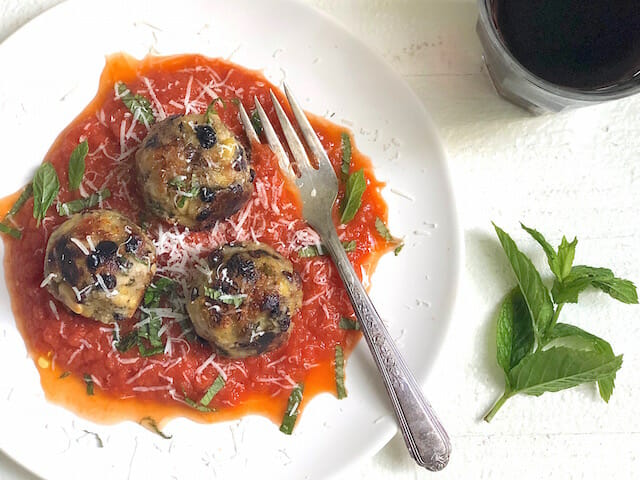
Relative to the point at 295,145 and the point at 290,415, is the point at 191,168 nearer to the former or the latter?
the point at 295,145

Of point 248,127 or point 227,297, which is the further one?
point 248,127

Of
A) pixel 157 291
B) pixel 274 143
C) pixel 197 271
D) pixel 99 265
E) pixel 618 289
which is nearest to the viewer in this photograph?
pixel 99 265

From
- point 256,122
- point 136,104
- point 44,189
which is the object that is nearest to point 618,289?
point 256,122

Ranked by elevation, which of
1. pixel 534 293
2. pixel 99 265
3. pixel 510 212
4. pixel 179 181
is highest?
pixel 179 181

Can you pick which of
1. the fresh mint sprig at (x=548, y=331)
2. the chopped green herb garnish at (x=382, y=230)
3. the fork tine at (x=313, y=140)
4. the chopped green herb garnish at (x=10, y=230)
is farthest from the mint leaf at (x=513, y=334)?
the chopped green herb garnish at (x=10, y=230)

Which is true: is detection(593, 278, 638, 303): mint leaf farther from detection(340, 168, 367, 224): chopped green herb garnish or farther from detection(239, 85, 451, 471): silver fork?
detection(340, 168, 367, 224): chopped green herb garnish

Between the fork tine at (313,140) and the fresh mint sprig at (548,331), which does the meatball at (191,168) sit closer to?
the fork tine at (313,140)
